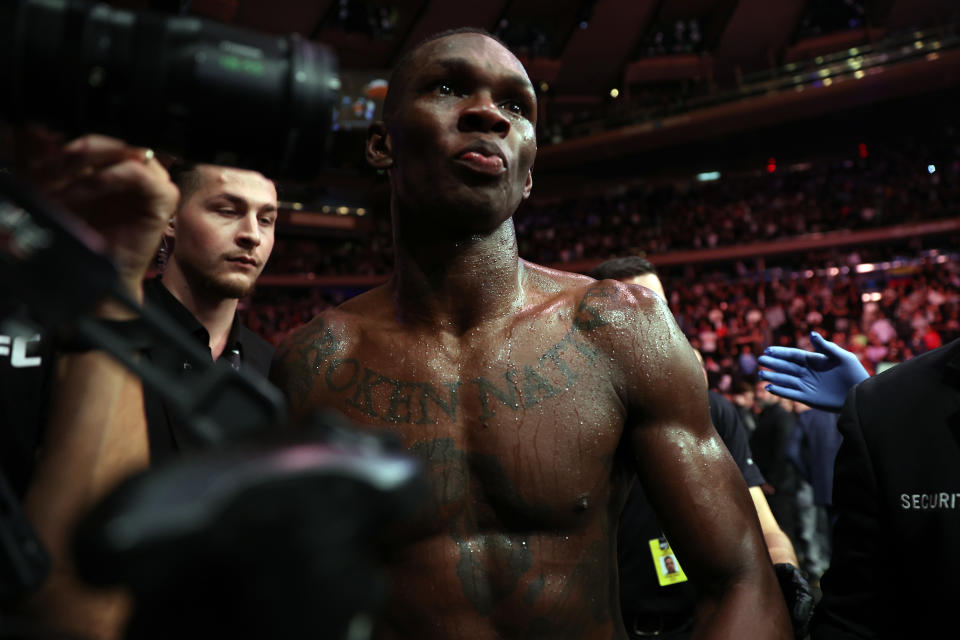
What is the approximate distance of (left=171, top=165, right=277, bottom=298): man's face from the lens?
2.16 meters

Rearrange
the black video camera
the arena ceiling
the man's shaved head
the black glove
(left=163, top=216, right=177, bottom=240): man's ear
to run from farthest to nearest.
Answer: the arena ceiling < (left=163, top=216, right=177, bottom=240): man's ear < the man's shaved head < the black glove < the black video camera

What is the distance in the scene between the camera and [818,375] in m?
2.08

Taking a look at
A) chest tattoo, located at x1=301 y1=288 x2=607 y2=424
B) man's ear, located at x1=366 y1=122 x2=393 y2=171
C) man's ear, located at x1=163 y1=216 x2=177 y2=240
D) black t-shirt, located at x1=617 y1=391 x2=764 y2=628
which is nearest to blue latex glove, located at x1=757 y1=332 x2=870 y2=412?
black t-shirt, located at x1=617 y1=391 x2=764 y2=628

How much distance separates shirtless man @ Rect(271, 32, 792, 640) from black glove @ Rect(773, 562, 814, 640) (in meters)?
0.13

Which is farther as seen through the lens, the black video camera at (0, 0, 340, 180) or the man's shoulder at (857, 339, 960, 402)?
the man's shoulder at (857, 339, 960, 402)

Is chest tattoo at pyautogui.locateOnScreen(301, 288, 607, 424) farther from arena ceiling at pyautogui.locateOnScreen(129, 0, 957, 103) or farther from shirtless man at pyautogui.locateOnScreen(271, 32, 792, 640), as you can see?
arena ceiling at pyautogui.locateOnScreen(129, 0, 957, 103)

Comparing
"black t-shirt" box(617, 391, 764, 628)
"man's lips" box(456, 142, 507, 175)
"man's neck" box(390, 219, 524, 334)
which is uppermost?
"man's lips" box(456, 142, 507, 175)

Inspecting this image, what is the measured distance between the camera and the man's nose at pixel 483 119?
1.51 meters

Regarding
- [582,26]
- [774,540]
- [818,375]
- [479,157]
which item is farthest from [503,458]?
[582,26]

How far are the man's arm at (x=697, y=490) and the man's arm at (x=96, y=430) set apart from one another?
2.86 ft

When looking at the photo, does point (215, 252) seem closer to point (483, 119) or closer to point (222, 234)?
point (222, 234)

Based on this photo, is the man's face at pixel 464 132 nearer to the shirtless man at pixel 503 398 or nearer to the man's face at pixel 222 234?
the shirtless man at pixel 503 398

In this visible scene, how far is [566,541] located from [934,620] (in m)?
0.61

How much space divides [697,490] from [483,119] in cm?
81
